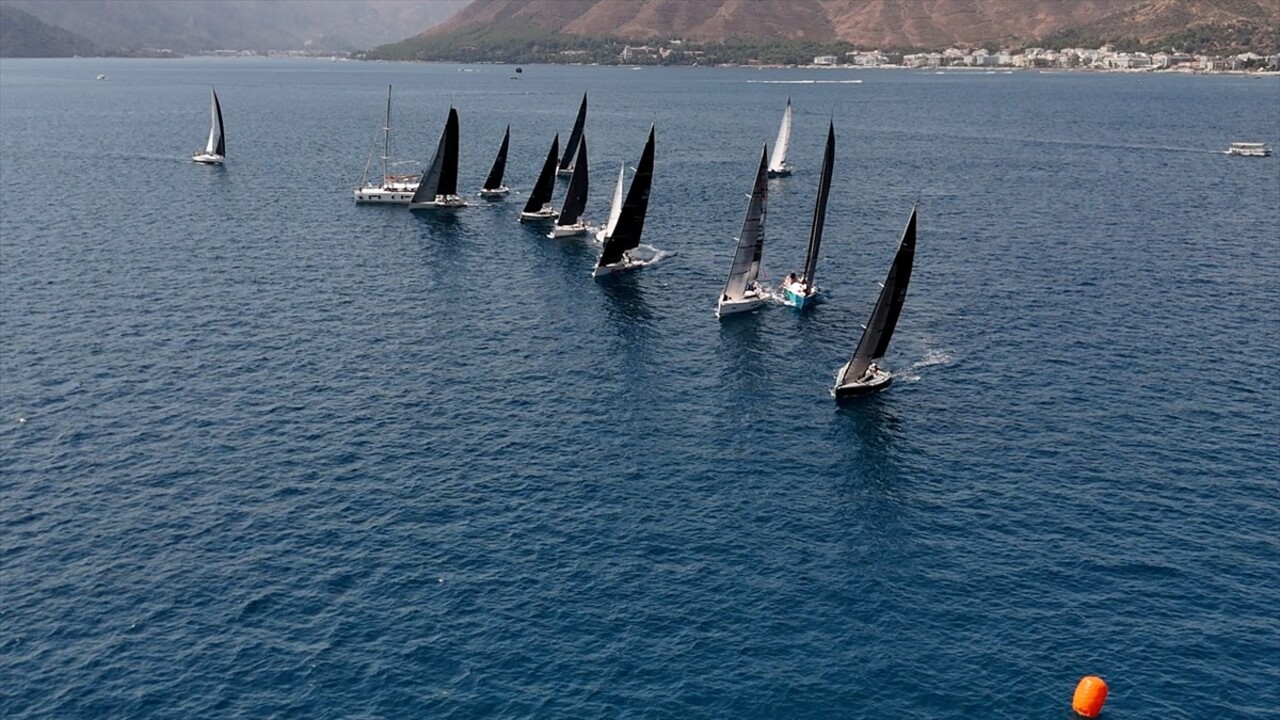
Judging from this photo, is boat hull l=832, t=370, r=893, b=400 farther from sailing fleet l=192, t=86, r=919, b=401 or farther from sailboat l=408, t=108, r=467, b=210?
sailboat l=408, t=108, r=467, b=210

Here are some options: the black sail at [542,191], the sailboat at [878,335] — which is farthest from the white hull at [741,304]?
the black sail at [542,191]

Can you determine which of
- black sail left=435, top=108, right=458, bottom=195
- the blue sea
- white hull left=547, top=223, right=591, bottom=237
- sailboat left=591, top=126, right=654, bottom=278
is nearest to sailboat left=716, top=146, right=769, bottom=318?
the blue sea

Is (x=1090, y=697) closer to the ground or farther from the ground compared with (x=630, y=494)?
closer to the ground

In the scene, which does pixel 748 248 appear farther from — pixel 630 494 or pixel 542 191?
pixel 542 191

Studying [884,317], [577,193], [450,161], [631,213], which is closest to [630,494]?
[884,317]

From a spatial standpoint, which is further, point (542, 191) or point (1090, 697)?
point (542, 191)

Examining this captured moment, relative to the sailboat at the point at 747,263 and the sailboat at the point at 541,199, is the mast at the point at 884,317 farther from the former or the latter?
the sailboat at the point at 541,199

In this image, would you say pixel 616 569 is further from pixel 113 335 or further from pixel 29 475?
pixel 113 335
